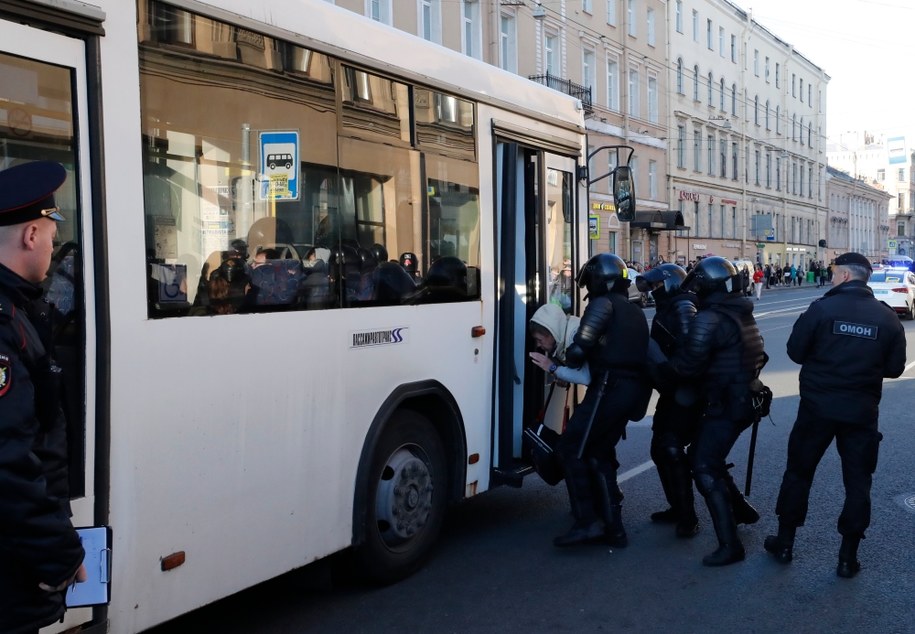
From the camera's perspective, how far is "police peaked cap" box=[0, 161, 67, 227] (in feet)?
8.00

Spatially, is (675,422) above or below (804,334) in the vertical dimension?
below

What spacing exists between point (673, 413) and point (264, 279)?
321cm

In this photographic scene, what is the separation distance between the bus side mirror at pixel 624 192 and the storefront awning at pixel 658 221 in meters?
38.1

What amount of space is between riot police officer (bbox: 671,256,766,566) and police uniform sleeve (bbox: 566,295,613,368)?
1.61 ft

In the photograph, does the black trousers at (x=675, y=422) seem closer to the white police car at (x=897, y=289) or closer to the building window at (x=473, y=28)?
the white police car at (x=897, y=289)

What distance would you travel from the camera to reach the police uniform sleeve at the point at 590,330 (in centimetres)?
598

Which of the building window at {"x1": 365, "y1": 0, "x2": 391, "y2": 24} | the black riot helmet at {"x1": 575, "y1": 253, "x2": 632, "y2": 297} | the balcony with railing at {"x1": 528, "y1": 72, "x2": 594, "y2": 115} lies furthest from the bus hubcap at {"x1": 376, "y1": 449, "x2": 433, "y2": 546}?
the balcony with railing at {"x1": 528, "y1": 72, "x2": 594, "y2": 115}

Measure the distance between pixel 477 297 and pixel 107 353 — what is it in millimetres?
2899

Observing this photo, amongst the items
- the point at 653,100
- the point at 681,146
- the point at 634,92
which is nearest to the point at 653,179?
the point at 653,100

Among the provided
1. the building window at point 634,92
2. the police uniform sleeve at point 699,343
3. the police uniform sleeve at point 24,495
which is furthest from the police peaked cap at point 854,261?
the building window at point 634,92

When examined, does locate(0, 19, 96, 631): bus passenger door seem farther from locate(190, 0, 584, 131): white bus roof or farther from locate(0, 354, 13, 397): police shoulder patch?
locate(0, 354, 13, 397): police shoulder patch

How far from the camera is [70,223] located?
3506 mm

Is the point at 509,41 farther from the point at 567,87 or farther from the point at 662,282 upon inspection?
the point at 662,282

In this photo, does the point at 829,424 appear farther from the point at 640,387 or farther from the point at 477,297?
the point at 477,297
